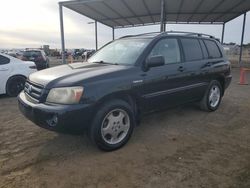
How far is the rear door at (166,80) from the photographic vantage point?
13.8 feet

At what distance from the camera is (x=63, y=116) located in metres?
3.26

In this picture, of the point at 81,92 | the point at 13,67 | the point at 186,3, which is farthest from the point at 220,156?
the point at 186,3

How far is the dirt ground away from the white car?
2.77 m

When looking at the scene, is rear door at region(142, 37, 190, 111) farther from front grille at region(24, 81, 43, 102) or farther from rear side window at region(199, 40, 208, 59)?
front grille at region(24, 81, 43, 102)

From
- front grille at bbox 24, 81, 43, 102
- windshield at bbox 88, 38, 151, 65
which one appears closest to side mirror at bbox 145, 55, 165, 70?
windshield at bbox 88, 38, 151, 65

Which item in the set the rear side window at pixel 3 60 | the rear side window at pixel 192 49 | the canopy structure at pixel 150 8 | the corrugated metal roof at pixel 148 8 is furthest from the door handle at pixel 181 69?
the corrugated metal roof at pixel 148 8

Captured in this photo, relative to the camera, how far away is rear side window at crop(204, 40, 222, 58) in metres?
5.85

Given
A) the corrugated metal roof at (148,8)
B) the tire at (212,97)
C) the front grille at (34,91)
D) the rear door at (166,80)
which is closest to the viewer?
the front grille at (34,91)

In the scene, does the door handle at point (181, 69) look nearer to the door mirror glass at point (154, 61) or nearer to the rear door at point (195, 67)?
the rear door at point (195, 67)

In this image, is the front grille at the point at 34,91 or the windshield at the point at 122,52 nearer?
the front grille at the point at 34,91

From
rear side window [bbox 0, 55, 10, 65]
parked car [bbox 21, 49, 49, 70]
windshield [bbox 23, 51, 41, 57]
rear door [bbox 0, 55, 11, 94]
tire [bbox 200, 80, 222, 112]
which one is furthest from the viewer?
windshield [bbox 23, 51, 41, 57]

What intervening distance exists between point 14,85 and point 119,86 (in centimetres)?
531

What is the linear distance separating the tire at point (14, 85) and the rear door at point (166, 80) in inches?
205

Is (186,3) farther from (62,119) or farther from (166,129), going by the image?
(62,119)
